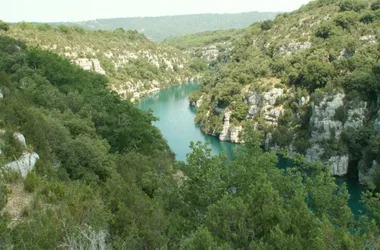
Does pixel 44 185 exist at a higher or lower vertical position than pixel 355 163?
higher

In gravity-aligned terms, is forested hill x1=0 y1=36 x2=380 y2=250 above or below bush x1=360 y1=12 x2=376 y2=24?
below

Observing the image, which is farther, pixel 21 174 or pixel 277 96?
pixel 277 96

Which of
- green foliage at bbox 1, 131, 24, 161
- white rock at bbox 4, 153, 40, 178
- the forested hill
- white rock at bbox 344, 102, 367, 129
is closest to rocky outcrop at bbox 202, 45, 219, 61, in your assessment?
white rock at bbox 344, 102, 367, 129

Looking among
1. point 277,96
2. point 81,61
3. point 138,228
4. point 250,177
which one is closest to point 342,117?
point 277,96

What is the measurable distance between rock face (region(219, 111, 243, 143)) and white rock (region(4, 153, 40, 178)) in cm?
4046

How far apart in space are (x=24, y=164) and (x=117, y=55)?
3605 inches

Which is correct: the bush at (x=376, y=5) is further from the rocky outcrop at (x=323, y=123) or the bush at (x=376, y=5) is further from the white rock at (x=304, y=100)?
the rocky outcrop at (x=323, y=123)

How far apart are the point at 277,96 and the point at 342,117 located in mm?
11419

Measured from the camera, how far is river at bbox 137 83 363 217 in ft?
126

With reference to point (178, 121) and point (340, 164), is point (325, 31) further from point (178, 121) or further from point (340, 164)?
point (178, 121)

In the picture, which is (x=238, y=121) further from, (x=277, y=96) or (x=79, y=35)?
(x=79, y=35)

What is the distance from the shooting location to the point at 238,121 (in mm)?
54531

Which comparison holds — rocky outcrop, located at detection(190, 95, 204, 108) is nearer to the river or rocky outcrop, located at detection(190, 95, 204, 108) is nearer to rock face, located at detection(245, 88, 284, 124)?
the river

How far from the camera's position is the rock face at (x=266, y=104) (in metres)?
51.0
